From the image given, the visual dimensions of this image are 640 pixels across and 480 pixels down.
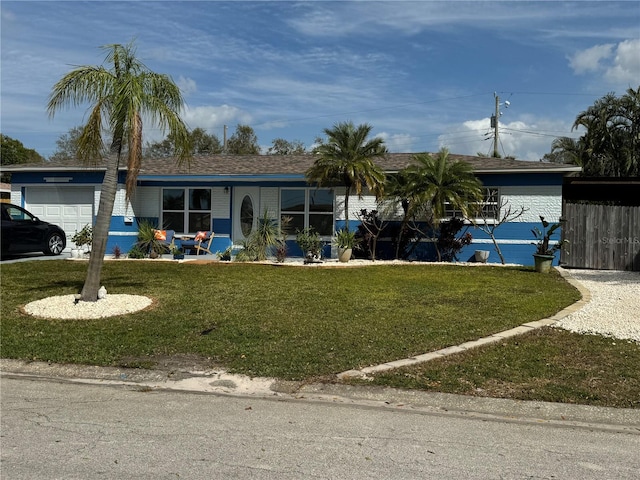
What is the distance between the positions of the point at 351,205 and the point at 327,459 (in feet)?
46.4

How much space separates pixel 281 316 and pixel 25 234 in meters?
11.6

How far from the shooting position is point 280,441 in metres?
4.27

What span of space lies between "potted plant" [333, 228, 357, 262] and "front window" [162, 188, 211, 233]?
5.26 metres

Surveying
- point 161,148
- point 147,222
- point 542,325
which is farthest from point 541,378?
point 161,148

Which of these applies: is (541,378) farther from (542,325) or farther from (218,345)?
(218,345)

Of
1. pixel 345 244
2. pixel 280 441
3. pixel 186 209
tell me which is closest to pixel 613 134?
pixel 345 244

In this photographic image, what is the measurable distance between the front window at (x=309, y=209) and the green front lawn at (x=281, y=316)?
4.59 meters

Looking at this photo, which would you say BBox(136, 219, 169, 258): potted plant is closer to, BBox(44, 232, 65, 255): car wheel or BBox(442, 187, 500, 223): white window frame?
BBox(44, 232, 65, 255): car wheel

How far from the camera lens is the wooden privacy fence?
15.9 m

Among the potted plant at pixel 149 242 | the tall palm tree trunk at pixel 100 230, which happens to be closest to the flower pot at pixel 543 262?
the tall palm tree trunk at pixel 100 230

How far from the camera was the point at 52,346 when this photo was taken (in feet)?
22.8

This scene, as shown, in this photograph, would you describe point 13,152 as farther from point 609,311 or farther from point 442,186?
Result: point 609,311

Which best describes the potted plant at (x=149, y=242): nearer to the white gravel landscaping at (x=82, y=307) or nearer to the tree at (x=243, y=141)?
the white gravel landscaping at (x=82, y=307)

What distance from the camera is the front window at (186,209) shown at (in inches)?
759
